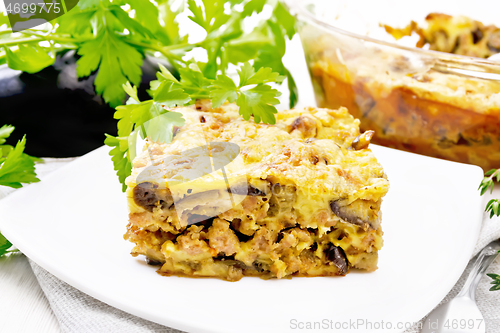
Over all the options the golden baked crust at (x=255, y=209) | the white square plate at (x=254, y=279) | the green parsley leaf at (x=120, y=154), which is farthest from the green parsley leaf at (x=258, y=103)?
the white square plate at (x=254, y=279)

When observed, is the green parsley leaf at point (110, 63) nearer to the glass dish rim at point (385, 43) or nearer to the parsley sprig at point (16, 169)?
the parsley sprig at point (16, 169)

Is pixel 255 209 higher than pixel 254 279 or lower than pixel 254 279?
higher

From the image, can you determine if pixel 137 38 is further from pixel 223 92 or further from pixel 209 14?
pixel 223 92

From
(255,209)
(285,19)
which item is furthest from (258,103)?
(285,19)

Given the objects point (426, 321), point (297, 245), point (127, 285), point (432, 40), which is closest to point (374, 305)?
point (426, 321)

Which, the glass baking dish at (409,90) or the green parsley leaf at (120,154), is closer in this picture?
the green parsley leaf at (120,154)

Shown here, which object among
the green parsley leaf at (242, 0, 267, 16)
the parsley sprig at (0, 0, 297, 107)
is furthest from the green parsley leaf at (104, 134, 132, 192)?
the green parsley leaf at (242, 0, 267, 16)
